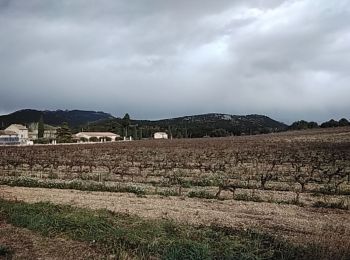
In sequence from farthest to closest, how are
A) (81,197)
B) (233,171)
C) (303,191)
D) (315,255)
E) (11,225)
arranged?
(233,171) → (303,191) → (81,197) → (11,225) → (315,255)

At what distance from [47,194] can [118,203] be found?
A: 4.63 metres

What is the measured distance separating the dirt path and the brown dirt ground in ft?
13.6

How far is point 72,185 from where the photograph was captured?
24484 mm

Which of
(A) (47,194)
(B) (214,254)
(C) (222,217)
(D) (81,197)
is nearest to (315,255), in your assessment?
(B) (214,254)

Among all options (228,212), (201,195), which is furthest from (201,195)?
(228,212)

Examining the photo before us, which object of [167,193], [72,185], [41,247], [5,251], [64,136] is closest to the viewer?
[5,251]

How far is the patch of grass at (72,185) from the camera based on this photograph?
22578 millimetres

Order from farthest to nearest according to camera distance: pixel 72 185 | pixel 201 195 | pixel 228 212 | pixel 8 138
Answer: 1. pixel 8 138
2. pixel 72 185
3. pixel 201 195
4. pixel 228 212

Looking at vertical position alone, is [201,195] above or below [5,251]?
below

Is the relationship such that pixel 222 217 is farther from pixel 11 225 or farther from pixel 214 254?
pixel 11 225

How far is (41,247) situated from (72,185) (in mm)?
13875

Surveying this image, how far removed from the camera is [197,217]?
14992mm

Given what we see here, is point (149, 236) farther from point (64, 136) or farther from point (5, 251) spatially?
point (64, 136)

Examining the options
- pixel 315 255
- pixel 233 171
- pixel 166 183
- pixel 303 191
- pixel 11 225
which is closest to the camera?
pixel 315 255
